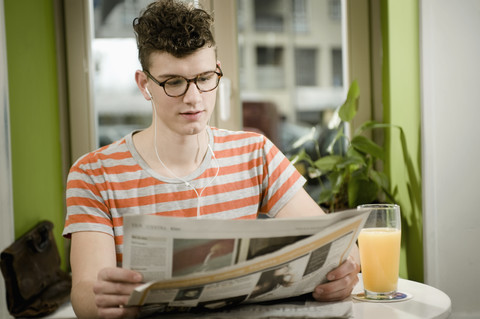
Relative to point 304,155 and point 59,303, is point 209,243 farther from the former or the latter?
point 304,155

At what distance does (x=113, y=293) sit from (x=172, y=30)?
623 mm

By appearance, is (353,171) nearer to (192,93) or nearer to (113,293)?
(192,93)

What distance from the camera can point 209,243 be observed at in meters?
0.79

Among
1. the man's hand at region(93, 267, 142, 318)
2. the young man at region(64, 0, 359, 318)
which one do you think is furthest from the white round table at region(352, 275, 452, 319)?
the man's hand at region(93, 267, 142, 318)

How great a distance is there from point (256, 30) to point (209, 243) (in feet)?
6.29

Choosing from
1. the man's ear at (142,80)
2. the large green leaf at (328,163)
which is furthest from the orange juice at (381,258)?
the large green leaf at (328,163)

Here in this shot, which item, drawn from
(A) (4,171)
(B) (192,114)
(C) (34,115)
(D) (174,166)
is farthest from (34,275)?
(B) (192,114)

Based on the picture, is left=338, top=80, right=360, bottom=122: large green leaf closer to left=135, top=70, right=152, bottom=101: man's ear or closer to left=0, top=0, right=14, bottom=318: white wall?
left=135, top=70, right=152, bottom=101: man's ear

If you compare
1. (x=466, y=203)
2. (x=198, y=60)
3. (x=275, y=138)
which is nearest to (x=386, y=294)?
(x=198, y=60)

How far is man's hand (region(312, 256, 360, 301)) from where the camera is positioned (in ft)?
3.08

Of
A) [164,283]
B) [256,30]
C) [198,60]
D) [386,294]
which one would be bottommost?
[386,294]

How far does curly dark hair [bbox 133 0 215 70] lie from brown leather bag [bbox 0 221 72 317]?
879 mm

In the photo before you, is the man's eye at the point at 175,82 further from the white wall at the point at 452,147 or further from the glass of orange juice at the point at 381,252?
the white wall at the point at 452,147

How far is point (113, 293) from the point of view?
0.87 metres
